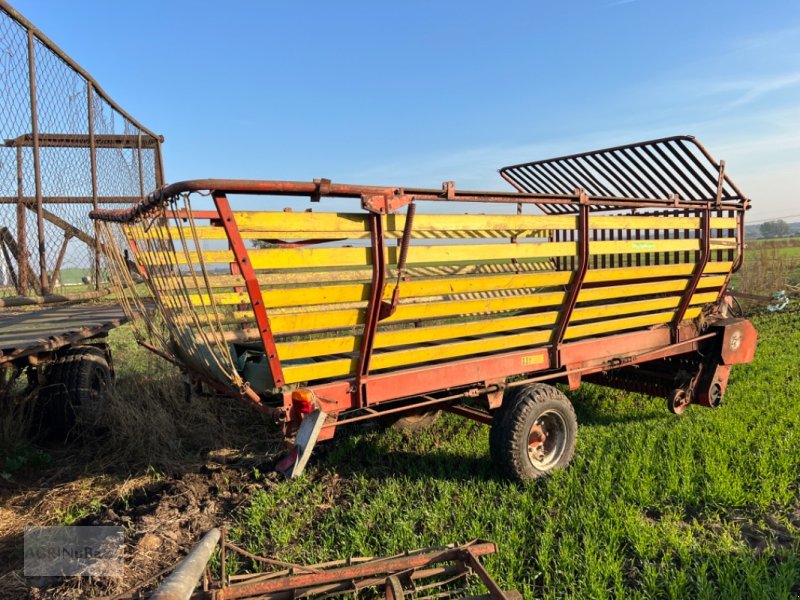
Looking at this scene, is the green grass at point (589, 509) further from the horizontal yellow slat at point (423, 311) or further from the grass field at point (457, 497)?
the horizontal yellow slat at point (423, 311)

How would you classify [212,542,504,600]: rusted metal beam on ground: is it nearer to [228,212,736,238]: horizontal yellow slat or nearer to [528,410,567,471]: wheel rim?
[528,410,567,471]: wheel rim

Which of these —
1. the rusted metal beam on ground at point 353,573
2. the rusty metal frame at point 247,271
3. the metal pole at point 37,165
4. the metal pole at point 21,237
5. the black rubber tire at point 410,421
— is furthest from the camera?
the black rubber tire at point 410,421

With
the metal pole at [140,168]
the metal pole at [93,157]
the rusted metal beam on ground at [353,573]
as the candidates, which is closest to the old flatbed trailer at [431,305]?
the rusted metal beam on ground at [353,573]

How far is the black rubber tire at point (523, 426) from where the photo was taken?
394cm

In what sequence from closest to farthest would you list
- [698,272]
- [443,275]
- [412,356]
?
[412,356], [698,272], [443,275]

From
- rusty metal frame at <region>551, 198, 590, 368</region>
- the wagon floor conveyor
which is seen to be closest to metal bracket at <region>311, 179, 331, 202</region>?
rusty metal frame at <region>551, 198, 590, 368</region>

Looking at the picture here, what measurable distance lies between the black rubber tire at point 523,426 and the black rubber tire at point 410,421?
98cm

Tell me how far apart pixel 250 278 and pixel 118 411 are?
9.64ft

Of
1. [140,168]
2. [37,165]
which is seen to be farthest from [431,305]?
[140,168]

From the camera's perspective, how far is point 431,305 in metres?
3.52

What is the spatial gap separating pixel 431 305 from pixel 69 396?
Answer: 353 cm

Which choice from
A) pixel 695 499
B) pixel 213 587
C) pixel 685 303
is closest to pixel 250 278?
pixel 213 587

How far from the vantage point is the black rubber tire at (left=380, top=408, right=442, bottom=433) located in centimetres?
496

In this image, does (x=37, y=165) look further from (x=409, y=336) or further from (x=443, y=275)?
(x=443, y=275)
